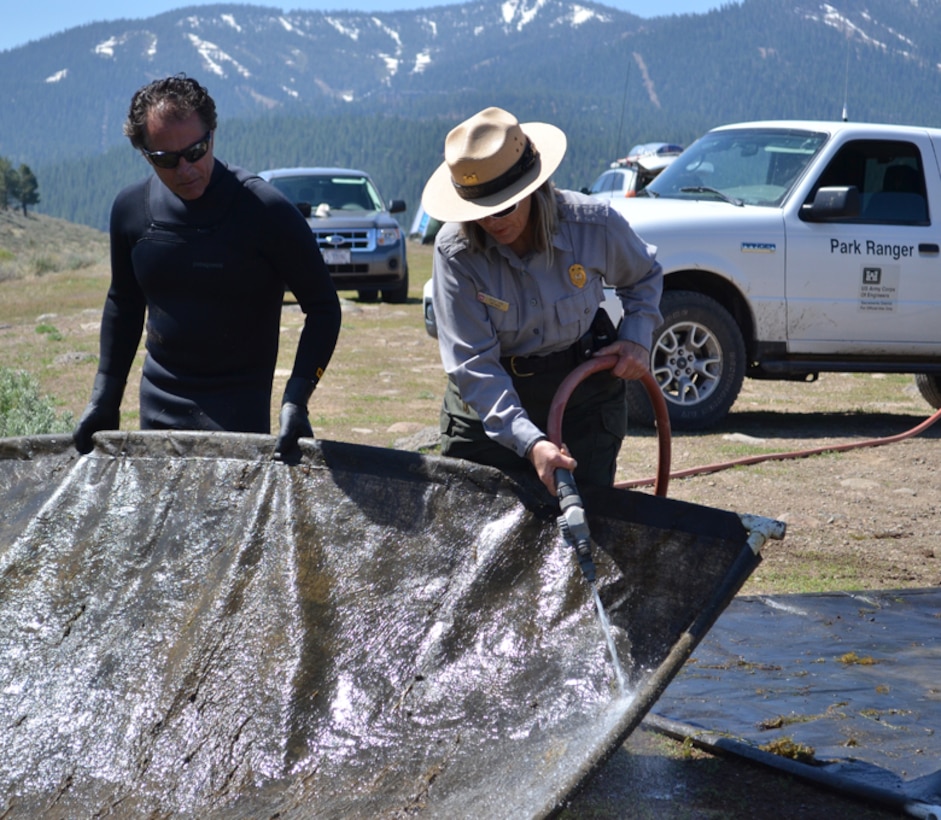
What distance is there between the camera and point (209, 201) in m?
A: 3.91

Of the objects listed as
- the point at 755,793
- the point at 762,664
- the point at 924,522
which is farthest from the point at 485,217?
the point at 924,522

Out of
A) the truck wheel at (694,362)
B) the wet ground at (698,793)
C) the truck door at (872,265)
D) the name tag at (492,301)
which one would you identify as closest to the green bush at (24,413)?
the truck wheel at (694,362)

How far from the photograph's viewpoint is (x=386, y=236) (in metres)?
18.2

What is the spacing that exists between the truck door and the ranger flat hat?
5652 millimetres

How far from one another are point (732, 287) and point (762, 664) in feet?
A: 15.3

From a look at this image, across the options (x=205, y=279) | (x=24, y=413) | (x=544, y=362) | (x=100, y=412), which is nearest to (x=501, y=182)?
(x=544, y=362)

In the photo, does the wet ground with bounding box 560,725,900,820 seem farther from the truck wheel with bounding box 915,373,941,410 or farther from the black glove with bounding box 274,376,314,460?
the truck wheel with bounding box 915,373,941,410

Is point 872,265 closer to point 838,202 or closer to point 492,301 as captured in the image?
point 838,202

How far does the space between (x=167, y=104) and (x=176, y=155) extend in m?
0.15

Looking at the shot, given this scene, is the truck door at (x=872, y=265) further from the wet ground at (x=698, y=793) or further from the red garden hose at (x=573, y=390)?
the wet ground at (x=698, y=793)

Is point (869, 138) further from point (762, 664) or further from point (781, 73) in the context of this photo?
point (781, 73)

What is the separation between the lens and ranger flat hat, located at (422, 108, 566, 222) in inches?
136

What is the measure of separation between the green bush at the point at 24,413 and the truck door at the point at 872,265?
193 inches

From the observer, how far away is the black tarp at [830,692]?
3.74 meters
